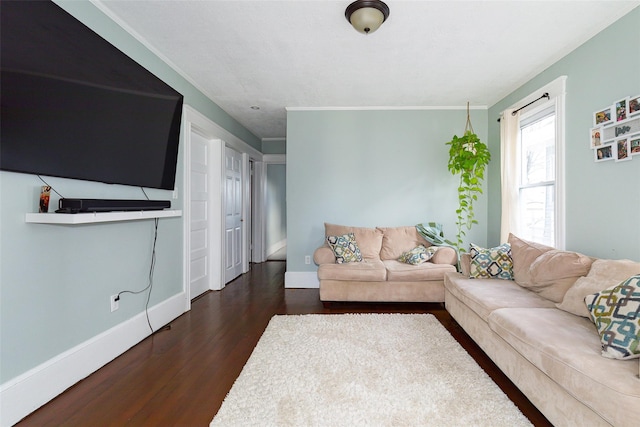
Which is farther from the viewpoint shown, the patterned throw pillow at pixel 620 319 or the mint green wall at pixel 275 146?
the mint green wall at pixel 275 146

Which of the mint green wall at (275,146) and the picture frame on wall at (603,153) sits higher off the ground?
the mint green wall at (275,146)

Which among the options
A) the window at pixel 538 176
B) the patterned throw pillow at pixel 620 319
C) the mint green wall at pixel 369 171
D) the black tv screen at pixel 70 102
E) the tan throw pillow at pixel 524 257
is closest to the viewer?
the patterned throw pillow at pixel 620 319

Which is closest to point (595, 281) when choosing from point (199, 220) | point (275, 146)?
point (199, 220)

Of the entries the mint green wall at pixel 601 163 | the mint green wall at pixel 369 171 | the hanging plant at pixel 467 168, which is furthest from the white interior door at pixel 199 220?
the mint green wall at pixel 601 163

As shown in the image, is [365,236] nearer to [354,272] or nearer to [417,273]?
[354,272]

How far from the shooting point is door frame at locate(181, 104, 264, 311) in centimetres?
320

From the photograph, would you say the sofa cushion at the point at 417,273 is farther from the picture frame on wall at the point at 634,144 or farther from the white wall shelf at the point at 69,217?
the white wall shelf at the point at 69,217

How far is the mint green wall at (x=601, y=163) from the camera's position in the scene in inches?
79.7

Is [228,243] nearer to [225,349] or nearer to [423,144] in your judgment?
[225,349]

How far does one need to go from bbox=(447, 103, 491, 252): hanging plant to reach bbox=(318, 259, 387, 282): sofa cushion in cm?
129

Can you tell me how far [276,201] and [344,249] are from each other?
5.04m

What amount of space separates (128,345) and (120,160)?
1.48 m

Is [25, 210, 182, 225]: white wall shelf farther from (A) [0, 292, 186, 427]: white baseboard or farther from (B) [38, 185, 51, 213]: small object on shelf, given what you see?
(A) [0, 292, 186, 427]: white baseboard

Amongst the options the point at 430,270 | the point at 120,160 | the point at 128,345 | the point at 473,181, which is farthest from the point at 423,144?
the point at 128,345
